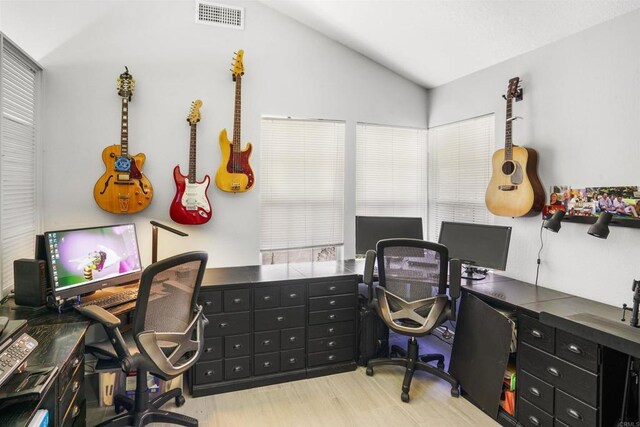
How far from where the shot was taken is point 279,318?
272 centimetres

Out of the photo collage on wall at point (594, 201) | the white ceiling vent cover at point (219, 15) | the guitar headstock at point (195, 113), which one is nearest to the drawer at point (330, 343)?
the photo collage on wall at point (594, 201)

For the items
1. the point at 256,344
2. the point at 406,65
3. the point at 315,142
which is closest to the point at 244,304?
the point at 256,344

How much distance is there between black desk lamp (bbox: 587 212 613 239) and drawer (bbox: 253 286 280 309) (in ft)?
6.61

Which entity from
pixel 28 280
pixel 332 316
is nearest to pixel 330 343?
pixel 332 316

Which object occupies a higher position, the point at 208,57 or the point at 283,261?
the point at 208,57

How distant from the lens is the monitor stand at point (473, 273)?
2.86 metres

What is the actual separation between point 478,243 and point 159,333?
7.61 feet

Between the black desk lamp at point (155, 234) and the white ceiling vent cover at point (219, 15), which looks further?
the white ceiling vent cover at point (219, 15)

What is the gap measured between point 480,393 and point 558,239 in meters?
1.17

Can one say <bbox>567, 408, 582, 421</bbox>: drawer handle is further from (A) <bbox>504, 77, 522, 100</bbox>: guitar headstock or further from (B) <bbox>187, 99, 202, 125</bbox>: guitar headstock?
(B) <bbox>187, 99, 202, 125</bbox>: guitar headstock

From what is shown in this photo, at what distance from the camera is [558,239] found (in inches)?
99.3

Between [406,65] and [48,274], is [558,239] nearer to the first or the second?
[406,65]

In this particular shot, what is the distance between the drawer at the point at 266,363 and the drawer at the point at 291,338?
0.09m

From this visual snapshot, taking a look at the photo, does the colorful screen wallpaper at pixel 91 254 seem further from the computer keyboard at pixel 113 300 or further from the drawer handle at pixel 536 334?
the drawer handle at pixel 536 334
